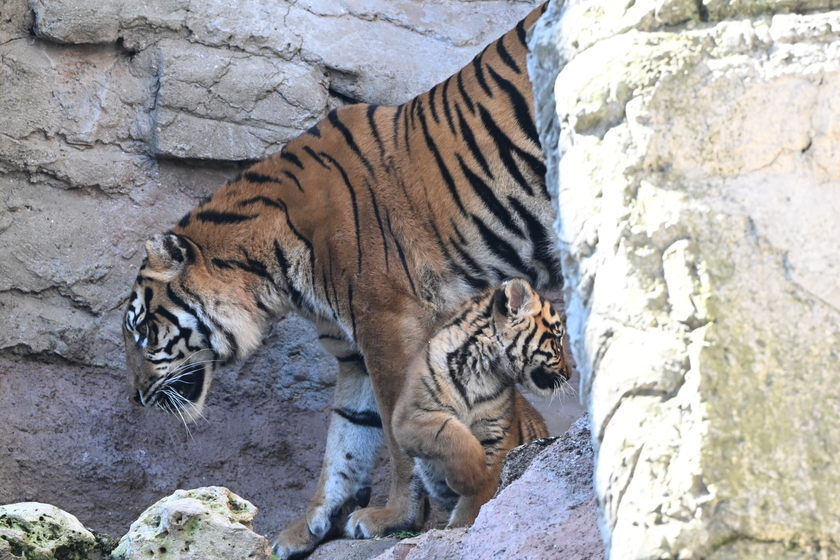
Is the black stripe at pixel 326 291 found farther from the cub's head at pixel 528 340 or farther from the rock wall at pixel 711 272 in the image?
the rock wall at pixel 711 272

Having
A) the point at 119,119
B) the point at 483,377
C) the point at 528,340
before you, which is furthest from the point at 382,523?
the point at 119,119

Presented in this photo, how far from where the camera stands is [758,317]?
1.49 metres

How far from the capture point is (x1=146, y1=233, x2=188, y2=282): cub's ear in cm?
481

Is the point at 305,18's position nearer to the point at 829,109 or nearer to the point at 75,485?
the point at 75,485

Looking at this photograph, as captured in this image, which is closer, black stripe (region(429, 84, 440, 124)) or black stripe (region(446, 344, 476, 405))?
black stripe (region(446, 344, 476, 405))

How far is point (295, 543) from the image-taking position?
4957 millimetres

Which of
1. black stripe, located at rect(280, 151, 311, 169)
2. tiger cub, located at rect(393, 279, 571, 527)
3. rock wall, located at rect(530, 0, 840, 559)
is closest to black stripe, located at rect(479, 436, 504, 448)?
tiger cub, located at rect(393, 279, 571, 527)

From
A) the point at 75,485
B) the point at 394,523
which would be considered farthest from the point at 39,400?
the point at 394,523

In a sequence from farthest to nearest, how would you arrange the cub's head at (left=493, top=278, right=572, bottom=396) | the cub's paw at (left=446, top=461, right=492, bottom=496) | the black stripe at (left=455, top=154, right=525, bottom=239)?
the black stripe at (left=455, top=154, right=525, bottom=239) → the cub's head at (left=493, top=278, right=572, bottom=396) → the cub's paw at (left=446, top=461, right=492, bottom=496)

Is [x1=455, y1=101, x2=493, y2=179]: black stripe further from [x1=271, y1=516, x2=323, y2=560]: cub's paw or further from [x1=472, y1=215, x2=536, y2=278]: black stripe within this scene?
[x1=271, y1=516, x2=323, y2=560]: cub's paw

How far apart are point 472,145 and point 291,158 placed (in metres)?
0.95

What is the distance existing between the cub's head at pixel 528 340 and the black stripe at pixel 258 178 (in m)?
1.37

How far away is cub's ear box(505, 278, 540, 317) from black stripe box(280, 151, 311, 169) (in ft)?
4.41

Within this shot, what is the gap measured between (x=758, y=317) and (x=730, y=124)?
1.04ft
